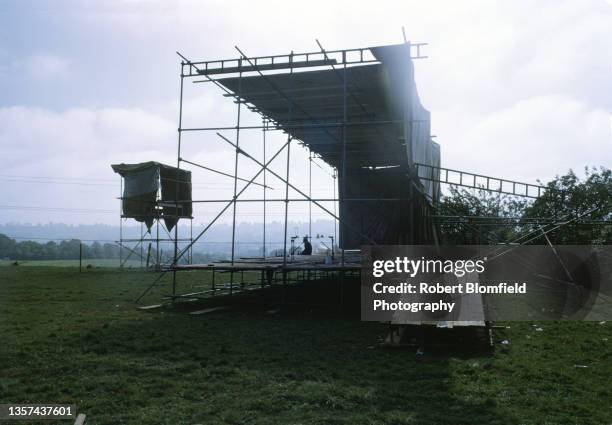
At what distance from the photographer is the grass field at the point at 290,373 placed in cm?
546

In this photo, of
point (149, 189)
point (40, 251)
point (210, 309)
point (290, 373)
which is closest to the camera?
point (290, 373)

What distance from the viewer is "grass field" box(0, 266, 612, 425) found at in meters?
5.46

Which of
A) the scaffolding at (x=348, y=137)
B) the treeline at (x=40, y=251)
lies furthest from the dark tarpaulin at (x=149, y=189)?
the treeline at (x=40, y=251)

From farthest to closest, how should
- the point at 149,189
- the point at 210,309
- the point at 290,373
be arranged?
the point at 149,189, the point at 210,309, the point at 290,373

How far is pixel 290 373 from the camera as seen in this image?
6980 mm

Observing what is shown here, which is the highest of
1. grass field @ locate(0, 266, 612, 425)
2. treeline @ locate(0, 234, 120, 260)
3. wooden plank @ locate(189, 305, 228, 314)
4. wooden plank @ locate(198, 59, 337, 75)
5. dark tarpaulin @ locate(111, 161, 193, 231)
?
wooden plank @ locate(198, 59, 337, 75)

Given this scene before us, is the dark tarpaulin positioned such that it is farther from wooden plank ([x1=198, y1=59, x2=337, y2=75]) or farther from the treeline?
the treeline

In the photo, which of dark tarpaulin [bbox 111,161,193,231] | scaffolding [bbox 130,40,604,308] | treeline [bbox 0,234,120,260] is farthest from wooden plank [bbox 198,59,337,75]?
treeline [bbox 0,234,120,260]

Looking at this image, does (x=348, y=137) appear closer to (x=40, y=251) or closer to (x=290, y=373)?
(x=290, y=373)

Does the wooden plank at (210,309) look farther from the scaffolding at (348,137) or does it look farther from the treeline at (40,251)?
the treeline at (40,251)

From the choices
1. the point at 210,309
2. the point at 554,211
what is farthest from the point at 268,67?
the point at 554,211

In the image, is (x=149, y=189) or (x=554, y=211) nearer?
(x=554, y=211)

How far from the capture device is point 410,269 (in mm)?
12766

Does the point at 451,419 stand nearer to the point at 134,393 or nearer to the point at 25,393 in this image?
the point at 134,393
